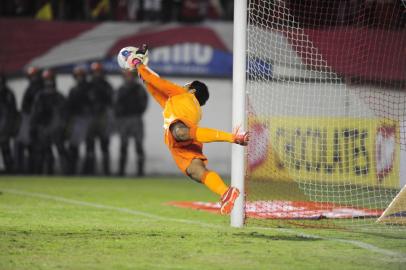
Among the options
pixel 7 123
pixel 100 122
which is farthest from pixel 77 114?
pixel 7 123

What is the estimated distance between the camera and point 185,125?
8.00 metres

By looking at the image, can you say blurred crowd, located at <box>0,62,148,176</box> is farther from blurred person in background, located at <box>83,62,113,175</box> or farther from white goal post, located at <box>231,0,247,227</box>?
white goal post, located at <box>231,0,247,227</box>

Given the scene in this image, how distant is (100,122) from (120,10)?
8.51 ft

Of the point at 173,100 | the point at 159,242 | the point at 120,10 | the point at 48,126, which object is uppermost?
the point at 120,10

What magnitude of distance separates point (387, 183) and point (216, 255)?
5.83 metres

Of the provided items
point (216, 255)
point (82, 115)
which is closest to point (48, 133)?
point (82, 115)

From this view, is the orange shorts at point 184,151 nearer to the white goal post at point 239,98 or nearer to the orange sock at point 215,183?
the orange sock at point 215,183

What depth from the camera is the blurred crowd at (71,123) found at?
17688 mm

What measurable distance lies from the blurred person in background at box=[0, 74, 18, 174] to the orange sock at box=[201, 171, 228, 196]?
10.5 m

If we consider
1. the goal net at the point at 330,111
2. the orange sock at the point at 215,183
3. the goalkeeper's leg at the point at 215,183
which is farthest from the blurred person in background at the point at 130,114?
the orange sock at the point at 215,183

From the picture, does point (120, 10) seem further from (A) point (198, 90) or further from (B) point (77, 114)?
(A) point (198, 90)

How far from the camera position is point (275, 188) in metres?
12.6

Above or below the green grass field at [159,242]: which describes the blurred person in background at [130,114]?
above

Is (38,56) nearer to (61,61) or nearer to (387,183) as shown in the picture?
(61,61)
